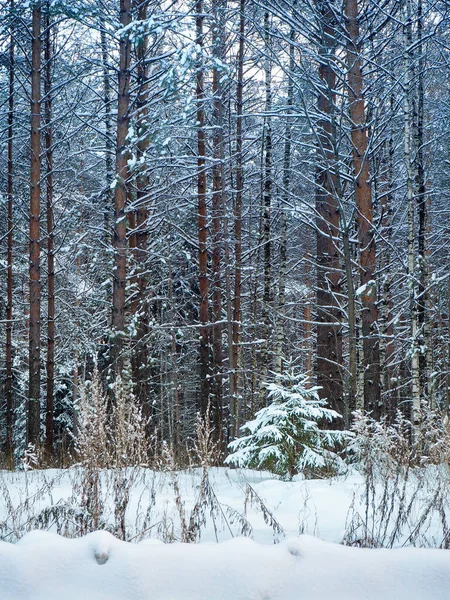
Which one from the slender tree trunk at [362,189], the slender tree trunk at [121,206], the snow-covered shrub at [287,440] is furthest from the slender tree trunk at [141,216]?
the slender tree trunk at [362,189]

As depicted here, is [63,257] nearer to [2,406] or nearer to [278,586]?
[2,406]

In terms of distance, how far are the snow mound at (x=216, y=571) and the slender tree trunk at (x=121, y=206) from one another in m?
6.35

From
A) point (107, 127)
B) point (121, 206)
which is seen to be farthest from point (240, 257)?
point (107, 127)

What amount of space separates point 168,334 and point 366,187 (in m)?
7.97

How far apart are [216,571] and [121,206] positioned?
24.9 feet

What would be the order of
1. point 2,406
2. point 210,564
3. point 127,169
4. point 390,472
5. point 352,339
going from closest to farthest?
point 210,564 → point 390,472 → point 352,339 → point 127,169 → point 2,406

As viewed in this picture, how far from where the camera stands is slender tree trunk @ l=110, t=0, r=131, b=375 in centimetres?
898

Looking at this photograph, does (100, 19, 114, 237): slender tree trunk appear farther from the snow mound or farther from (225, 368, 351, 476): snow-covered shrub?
the snow mound

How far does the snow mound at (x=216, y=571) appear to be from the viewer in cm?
223

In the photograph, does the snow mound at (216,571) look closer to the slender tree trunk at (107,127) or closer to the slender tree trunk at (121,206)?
the slender tree trunk at (121,206)

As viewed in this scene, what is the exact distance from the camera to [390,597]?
222 centimetres

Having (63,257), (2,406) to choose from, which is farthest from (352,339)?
(2,406)

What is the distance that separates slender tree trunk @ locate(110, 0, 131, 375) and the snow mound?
6.35 metres

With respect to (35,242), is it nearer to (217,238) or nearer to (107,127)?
(107,127)
